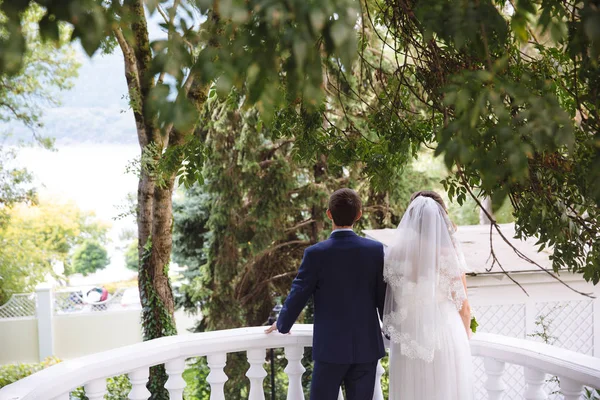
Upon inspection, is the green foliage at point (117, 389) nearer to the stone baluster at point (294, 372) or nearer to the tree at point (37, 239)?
the stone baluster at point (294, 372)

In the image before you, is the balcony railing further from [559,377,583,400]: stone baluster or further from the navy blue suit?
the navy blue suit

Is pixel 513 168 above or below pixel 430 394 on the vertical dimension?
above

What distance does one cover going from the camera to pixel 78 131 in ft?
145

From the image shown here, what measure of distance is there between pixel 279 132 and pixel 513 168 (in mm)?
2109

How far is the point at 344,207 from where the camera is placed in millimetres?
2861

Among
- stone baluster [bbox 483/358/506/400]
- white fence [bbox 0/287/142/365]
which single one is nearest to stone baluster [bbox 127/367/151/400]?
stone baluster [bbox 483/358/506/400]

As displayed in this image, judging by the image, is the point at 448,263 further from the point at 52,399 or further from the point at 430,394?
the point at 52,399

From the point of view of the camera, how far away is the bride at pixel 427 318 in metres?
2.78

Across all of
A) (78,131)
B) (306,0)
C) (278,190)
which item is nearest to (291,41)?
(306,0)

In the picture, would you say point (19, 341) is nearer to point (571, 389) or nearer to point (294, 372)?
point (294, 372)

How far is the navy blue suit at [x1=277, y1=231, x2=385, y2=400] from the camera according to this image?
2750 millimetres

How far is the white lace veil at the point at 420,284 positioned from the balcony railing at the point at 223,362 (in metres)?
0.24

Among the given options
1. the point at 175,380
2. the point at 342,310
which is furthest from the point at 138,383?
the point at 342,310

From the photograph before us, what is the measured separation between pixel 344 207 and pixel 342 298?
1.43 feet
